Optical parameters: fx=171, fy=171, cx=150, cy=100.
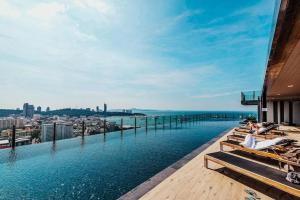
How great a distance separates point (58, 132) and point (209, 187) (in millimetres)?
10454

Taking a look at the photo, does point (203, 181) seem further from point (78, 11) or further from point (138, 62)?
point (138, 62)

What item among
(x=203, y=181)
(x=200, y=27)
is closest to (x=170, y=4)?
(x=200, y=27)

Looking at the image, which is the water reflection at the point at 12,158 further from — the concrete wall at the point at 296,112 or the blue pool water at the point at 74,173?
the concrete wall at the point at 296,112

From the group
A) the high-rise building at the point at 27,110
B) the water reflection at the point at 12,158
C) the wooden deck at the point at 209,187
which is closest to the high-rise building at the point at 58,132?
the water reflection at the point at 12,158

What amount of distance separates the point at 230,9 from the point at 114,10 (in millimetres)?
5415

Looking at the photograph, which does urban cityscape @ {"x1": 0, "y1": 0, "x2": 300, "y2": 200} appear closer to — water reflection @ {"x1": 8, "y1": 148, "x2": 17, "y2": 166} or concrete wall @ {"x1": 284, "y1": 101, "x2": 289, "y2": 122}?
water reflection @ {"x1": 8, "y1": 148, "x2": 17, "y2": 166}

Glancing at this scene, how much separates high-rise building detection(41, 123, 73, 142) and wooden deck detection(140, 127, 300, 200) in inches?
369

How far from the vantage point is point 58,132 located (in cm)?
1092

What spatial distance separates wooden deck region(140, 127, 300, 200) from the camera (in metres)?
2.76

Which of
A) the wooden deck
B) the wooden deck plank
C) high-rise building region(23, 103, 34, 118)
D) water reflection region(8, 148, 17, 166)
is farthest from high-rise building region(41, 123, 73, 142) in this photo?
high-rise building region(23, 103, 34, 118)

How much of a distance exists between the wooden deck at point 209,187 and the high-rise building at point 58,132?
9.38m

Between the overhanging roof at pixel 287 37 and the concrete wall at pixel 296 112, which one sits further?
the concrete wall at pixel 296 112

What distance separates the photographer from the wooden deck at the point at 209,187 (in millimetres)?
2758

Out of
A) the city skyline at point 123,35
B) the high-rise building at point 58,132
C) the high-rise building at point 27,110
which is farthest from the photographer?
the high-rise building at point 27,110
